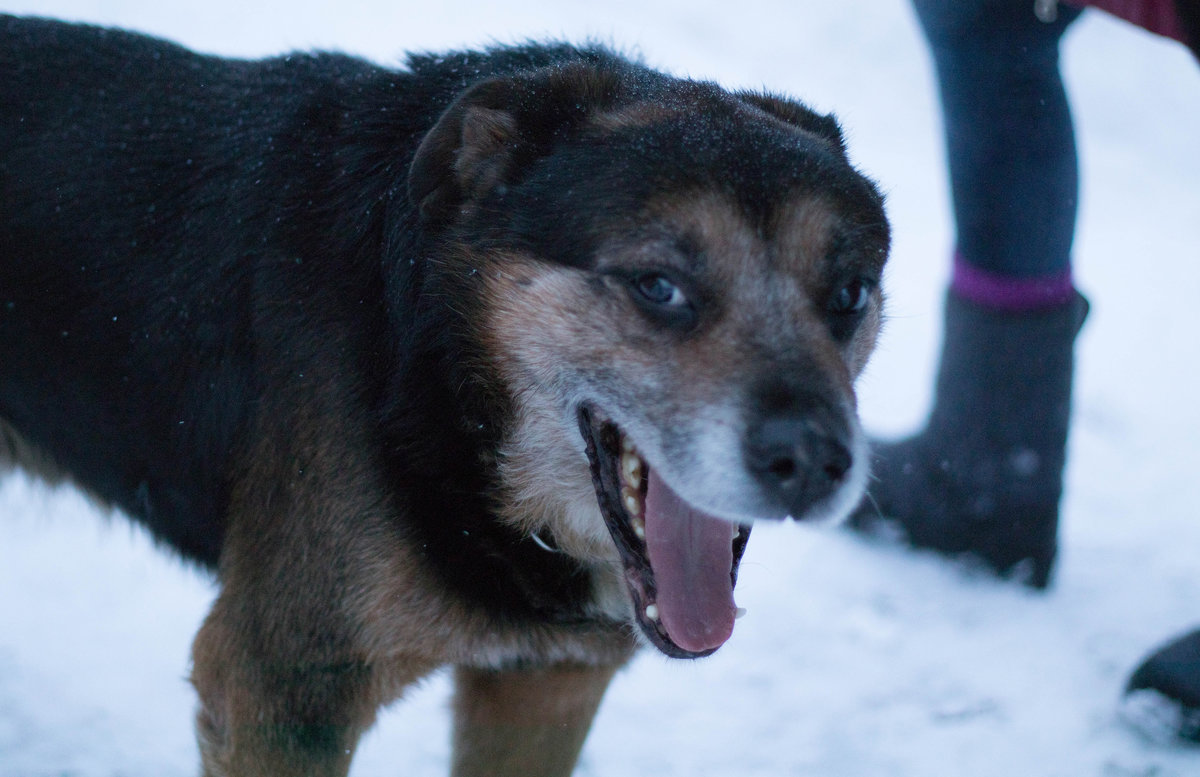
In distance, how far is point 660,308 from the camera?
194 cm

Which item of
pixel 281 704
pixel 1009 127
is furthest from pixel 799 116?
→ pixel 281 704

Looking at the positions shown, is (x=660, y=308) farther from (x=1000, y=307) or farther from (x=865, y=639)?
(x=1000, y=307)

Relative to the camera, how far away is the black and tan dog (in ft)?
6.36

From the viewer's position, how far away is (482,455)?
7.16 feet

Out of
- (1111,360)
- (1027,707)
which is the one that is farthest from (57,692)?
(1111,360)

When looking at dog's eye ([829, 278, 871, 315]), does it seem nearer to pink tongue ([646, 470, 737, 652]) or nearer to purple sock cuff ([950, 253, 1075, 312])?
pink tongue ([646, 470, 737, 652])

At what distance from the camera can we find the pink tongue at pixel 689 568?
6.63ft

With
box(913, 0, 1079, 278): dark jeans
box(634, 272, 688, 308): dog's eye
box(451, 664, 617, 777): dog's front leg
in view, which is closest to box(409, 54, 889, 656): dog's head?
box(634, 272, 688, 308): dog's eye

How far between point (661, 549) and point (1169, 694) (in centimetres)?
174

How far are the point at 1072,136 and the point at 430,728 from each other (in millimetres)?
2575

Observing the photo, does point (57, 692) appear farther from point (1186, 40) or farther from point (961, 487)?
point (1186, 40)

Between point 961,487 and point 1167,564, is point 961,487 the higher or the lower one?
the higher one

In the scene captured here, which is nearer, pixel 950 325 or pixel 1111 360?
pixel 950 325

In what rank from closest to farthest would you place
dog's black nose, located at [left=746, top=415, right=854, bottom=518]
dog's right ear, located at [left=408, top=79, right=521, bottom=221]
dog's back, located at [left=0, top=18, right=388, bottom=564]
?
dog's black nose, located at [left=746, top=415, right=854, bottom=518], dog's right ear, located at [left=408, top=79, right=521, bottom=221], dog's back, located at [left=0, top=18, right=388, bottom=564]
